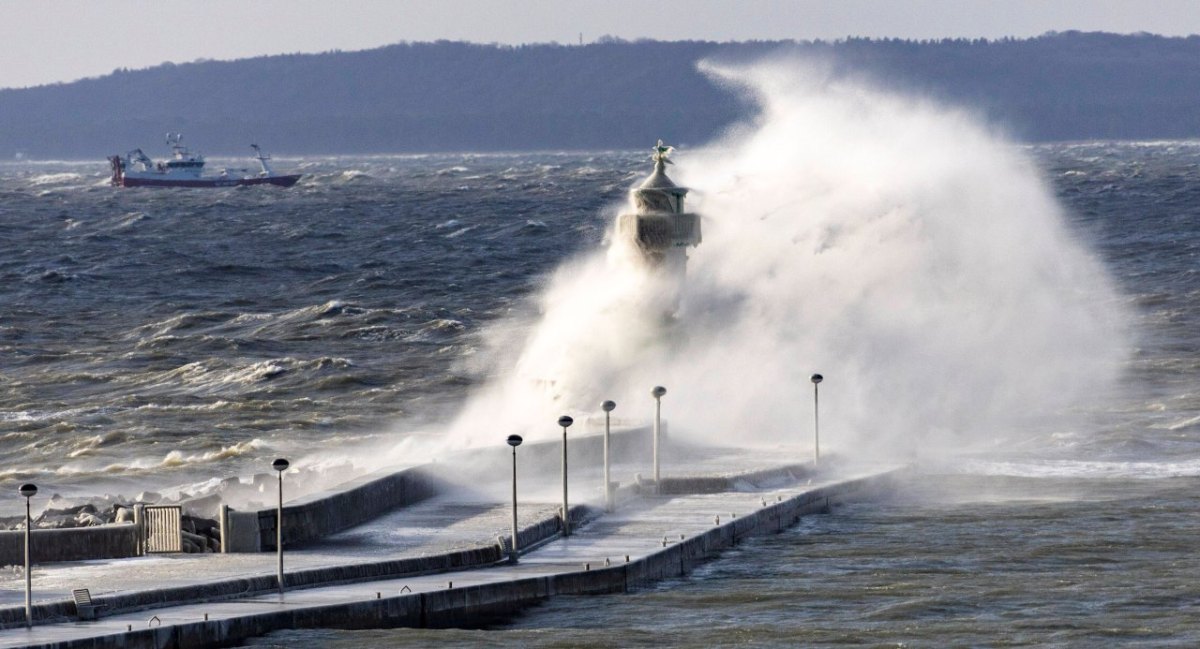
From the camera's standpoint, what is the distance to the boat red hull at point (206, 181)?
17688cm

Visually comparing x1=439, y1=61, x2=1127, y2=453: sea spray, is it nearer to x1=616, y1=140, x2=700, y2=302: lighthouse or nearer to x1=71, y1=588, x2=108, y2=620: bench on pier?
x1=616, y1=140, x2=700, y2=302: lighthouse

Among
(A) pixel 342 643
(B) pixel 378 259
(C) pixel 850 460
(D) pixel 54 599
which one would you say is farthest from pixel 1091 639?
(B) pixel 378 259

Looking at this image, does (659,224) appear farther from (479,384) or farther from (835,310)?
(479,384)

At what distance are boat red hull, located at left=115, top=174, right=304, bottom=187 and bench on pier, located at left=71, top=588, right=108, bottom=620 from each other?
517 ft

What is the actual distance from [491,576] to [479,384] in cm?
2349

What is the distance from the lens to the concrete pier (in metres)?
19.3

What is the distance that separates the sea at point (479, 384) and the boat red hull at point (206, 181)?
227 feet

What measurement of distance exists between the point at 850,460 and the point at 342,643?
13798 mm

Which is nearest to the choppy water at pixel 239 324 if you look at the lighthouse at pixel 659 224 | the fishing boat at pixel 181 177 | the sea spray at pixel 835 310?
the sea spray at pixel 835 310

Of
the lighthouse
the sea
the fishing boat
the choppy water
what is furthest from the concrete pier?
the fishing boat

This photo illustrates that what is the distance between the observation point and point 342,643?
64.8 ft

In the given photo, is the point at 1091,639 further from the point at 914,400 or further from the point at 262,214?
the point at 262,214

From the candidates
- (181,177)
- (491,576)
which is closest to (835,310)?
(491,576)

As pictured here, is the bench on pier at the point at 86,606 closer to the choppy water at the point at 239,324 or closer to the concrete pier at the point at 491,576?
the concrete pier at the point at 491,576
